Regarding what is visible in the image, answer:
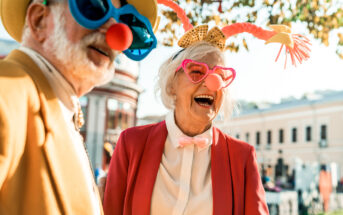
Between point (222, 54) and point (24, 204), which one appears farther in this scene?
point (222, 54)

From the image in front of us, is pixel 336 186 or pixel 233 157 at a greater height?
pixel 233 157

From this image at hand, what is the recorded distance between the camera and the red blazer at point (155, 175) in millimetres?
1945

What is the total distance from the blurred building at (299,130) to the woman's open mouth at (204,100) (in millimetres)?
28718

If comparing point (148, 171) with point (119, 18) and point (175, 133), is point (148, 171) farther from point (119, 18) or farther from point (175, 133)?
point (119, 18)

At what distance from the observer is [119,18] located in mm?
1267

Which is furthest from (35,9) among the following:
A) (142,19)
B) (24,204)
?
(24,204)

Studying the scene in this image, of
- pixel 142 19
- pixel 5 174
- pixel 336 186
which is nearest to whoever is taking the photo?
pixel 5 174

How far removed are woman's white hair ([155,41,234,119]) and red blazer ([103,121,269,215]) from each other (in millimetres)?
262

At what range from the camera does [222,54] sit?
2.22 meters

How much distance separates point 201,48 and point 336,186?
14.7 meters

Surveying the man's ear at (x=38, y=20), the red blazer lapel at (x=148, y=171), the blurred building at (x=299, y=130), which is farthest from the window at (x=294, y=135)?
the man's ear at (x=38, y=20)

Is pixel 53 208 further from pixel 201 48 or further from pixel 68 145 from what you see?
pixel 201 48

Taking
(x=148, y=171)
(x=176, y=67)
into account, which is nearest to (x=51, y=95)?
(x=148, y=171)

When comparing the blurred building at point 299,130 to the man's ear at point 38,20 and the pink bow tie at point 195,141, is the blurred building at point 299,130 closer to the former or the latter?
the pink bow tie at point 195,141
